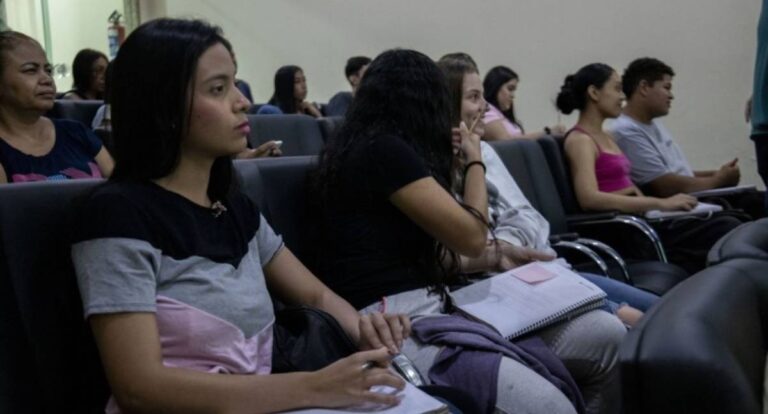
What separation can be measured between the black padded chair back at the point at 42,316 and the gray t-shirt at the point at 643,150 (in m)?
2.93

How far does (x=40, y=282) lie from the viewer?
4.02 feet

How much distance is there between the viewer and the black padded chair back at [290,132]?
3.69 metres

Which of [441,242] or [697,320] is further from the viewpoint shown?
[441,242]

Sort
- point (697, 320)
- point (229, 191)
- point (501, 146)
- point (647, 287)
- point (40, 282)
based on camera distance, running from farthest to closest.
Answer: point (501, 146)
point (647, 287)
point (229, 191)
point (40, 282)
point (697, 320)

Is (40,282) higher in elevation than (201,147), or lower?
lower

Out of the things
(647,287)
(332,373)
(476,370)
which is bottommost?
(647,287)

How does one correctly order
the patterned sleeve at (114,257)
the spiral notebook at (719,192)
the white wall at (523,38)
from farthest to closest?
the white wall at (523,38)
the spiral notebook at (719,192)
the patterned sleeve at (114,257)

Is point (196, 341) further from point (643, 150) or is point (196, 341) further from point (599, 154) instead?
point (643, 150)

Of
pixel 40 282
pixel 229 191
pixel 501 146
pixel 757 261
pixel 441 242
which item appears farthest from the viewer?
pixel 501 146

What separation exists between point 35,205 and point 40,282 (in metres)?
0.12

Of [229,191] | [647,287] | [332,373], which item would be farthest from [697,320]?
[647,287]

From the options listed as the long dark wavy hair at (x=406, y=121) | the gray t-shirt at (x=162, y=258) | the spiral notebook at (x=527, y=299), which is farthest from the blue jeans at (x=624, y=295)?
the gray t-shirt at (x=162, y=258)

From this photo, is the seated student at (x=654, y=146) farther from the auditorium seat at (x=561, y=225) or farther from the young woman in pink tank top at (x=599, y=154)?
the auditorium seat at (x=561, y=225)

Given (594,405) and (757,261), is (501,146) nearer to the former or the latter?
(594,405)
